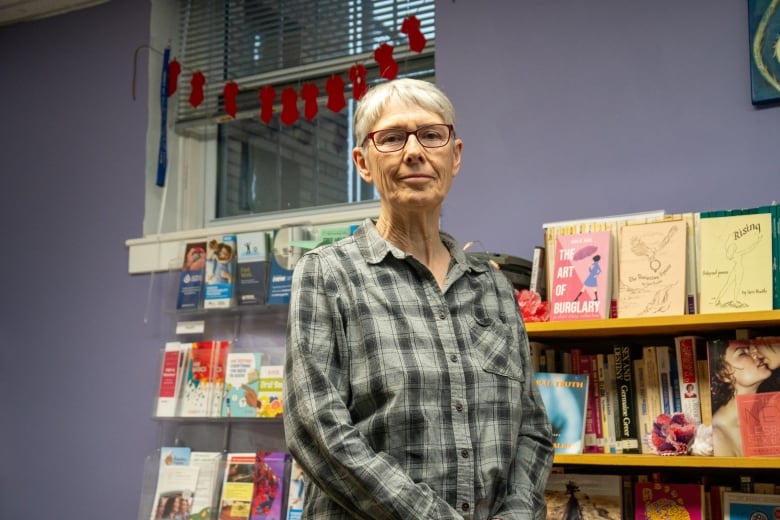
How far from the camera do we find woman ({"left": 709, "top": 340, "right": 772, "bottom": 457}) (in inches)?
85.0

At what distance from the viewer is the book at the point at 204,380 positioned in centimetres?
329

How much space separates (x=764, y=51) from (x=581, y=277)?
785 millimetres

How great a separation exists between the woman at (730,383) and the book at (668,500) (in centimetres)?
13

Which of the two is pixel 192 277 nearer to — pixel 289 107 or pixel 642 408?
pixel 289 107

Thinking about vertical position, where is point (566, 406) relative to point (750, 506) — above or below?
above

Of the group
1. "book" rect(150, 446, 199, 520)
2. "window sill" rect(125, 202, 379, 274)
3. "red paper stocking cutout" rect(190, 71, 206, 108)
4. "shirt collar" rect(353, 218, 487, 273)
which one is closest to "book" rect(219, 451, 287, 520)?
"book" rect(150, 446, 199, 520)

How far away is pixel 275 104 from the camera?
3715 mm

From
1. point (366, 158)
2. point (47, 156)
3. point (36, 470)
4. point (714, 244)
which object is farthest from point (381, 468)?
point (47, 156)

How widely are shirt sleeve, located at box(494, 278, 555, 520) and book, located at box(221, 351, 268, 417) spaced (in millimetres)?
1678

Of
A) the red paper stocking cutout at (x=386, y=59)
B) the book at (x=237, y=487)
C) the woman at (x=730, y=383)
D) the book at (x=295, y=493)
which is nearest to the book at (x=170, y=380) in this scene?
the book at (x=237, y=487)

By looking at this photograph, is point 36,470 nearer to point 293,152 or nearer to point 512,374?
point 293,152

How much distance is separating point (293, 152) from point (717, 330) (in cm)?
190

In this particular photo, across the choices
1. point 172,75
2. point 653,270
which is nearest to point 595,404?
point 653,270

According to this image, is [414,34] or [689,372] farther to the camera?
[414,34]
